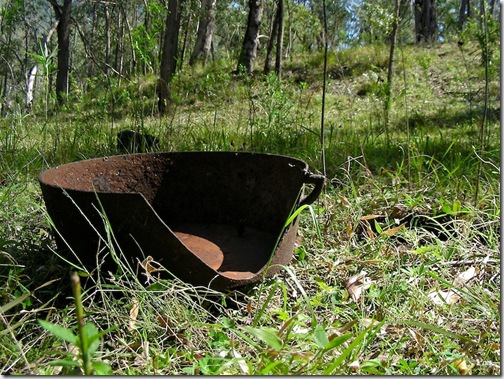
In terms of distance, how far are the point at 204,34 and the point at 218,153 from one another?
39.1 feet

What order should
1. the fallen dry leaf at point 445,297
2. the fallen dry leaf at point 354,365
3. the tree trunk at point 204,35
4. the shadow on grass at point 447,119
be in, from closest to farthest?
the fallen dry leaf at point 354,365, the fallen dry leaf at point 445,297, the shadow on grass at point 447,119, the tree trunk at point 204,35

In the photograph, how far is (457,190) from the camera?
274 centimetres

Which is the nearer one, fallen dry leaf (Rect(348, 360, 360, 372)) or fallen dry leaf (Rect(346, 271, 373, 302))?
fallen dry leaf (Rect(348, 360, 360, 372))

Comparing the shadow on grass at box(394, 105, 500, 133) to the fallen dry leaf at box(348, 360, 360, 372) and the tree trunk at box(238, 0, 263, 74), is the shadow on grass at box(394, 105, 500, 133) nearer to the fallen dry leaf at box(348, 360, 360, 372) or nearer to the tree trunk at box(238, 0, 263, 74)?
the fallen dry leaf at box(348, 360, 360, 372)

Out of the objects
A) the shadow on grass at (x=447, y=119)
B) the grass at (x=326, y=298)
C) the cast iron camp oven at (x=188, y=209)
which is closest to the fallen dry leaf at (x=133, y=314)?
the grass at (x=326, y=298)

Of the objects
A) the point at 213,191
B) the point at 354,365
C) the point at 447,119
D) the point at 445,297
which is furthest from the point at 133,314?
the point at 447,119

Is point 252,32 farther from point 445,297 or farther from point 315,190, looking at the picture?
point 445,297

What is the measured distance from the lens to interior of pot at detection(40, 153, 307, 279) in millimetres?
2322

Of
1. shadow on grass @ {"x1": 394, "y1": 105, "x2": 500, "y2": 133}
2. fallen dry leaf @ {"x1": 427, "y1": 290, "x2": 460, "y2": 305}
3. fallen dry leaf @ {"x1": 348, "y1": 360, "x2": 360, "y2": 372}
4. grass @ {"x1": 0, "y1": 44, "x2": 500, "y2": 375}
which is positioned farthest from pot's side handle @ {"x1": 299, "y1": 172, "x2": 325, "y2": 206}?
shadow on grass @ {"x1": 394, "y1": 105, "x2": 500, "y2": 133}

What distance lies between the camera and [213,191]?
259 centimetres

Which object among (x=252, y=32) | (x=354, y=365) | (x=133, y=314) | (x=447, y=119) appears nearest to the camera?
(x=354, y=365)

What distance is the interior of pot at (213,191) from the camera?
2.32m

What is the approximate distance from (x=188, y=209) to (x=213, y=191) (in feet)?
0.55

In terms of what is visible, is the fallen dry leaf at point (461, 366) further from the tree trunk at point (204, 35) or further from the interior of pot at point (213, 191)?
the tree trunk at point (204, 35)
